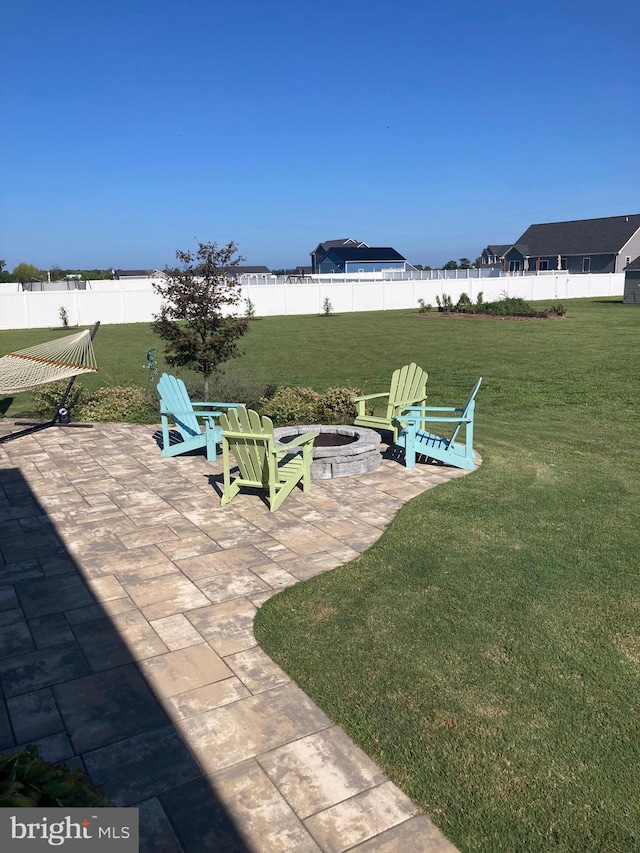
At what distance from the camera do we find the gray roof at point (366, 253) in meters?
63.5

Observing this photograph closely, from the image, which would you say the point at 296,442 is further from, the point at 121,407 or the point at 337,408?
the point at 121,407

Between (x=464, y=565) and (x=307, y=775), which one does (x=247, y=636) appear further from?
(x=464, y=565)

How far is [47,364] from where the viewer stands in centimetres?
843

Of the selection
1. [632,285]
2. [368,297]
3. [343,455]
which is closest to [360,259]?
[368,297]

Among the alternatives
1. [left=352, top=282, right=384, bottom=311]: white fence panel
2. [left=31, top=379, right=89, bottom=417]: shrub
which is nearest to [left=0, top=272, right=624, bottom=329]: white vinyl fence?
[left=352, top=282, right=384, bottom=311]: white fence panel

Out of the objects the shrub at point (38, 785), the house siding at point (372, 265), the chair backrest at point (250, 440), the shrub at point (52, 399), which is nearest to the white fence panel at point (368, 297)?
the house siding at point (372, 265)

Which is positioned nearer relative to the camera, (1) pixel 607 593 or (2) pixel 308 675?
(2) pixel 308 675

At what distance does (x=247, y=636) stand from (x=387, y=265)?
206 ft

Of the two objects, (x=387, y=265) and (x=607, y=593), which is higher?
(x=387, y=265)

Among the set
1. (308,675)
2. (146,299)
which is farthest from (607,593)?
(146,299)

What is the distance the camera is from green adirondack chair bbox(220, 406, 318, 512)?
5.86m

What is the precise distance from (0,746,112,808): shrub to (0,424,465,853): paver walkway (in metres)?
1.04

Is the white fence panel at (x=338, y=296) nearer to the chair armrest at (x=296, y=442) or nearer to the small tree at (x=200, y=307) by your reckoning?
the small tree at (x=200, y=307)

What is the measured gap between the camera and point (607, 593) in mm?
4422
